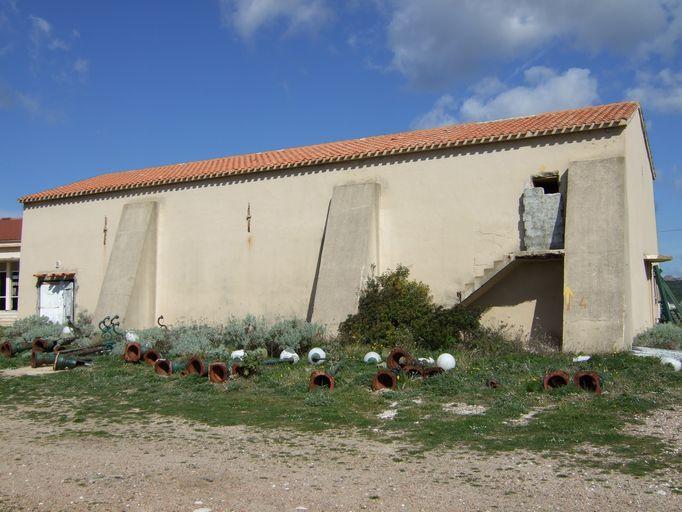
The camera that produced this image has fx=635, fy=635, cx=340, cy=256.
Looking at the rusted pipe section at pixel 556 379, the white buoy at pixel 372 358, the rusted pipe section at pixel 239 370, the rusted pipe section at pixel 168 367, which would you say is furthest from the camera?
the white buoy at pixel 372 358

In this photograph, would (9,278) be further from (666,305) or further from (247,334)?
(666,305)

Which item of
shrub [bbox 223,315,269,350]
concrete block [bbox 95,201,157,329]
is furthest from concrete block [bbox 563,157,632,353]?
concrete block [bbox 95,201,157,329]

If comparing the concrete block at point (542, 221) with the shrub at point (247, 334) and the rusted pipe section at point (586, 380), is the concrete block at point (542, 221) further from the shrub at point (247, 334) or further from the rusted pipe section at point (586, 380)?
the shrub at point (247, 334)

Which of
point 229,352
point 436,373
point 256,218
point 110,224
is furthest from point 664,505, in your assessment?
point 110,224

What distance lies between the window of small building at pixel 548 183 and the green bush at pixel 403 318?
3.11 metres

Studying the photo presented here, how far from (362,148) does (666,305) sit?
9.95 m

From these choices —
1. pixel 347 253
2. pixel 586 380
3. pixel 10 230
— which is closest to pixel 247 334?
pixel 347 253

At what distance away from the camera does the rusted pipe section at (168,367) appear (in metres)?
11.6

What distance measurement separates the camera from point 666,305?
18.4 meters

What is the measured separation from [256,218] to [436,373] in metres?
9.08

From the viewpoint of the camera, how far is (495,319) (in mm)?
14398

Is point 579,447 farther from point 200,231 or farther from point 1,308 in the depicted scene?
point 1,308

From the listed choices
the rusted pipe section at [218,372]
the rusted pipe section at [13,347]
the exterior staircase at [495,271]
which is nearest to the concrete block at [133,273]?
the rusted pipe section at [13,347]

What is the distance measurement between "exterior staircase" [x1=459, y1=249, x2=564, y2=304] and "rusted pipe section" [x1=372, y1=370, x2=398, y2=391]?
16.3 feet
